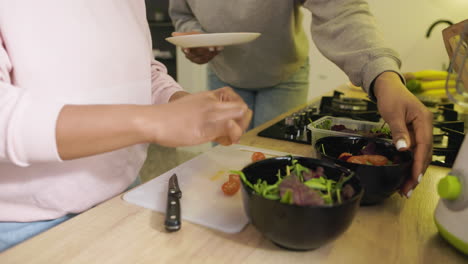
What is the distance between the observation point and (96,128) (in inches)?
17.5

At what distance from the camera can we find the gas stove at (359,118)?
88 cm

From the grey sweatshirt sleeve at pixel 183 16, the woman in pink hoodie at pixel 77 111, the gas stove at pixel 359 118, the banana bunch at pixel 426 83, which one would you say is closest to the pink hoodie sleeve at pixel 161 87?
the woman in pink hoodie at pixel 77 111

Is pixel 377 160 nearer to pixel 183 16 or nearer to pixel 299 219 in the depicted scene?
pixel 299 219

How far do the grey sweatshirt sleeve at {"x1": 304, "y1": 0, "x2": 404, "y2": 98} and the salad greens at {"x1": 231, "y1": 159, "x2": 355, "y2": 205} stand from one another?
1.30 ft

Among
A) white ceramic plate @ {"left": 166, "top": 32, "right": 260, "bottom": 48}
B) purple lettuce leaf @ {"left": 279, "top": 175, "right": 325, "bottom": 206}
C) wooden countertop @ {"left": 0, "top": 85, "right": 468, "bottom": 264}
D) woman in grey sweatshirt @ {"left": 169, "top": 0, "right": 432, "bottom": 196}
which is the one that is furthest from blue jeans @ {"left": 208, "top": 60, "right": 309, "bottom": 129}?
purple lettuce leaf @ {"left": 279, "top": 175, "right": 325, "bottom": 206}

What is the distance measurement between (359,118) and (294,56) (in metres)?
0.43

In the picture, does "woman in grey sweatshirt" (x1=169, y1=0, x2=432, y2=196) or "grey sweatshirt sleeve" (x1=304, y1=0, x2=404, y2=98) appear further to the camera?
"grey sweatshirt sleeve" (x1=304, y1=0, x2=404, y2=98)

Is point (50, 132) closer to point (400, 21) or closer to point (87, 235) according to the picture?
point (87, 235)

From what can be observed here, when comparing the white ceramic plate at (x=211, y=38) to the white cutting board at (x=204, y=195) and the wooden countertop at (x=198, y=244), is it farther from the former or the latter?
the wooden countertop at (x=198, y=244)

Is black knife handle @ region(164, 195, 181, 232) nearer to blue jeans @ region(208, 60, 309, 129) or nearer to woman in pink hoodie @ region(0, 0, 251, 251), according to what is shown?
woman in pink hoodie @ region(0, 0, 251, 251)

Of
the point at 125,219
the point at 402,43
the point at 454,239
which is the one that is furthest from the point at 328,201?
the point at 402,43

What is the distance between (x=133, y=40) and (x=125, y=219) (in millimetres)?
394

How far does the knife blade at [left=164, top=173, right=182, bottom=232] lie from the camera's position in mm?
511

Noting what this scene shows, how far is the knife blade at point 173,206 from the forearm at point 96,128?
13cm
